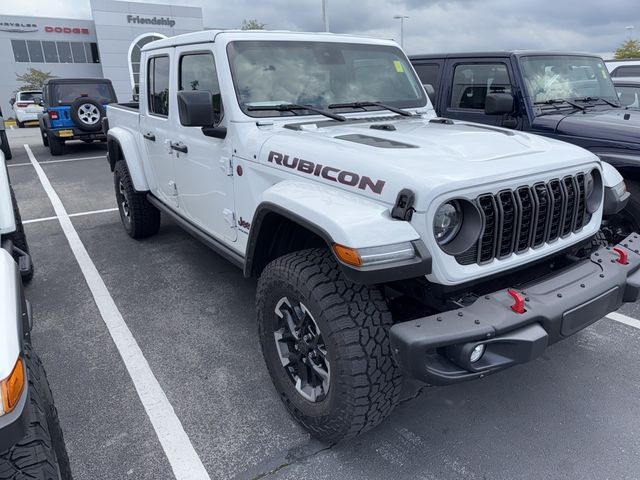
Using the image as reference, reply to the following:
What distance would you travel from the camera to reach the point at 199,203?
3850 millimetres

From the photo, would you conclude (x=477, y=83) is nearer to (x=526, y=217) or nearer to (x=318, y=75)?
(x=318, y=75)

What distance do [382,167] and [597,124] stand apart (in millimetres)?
3187

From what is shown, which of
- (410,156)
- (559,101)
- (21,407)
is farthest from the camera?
(559,101)

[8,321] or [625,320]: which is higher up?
[8,321]

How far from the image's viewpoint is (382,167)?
222 centimetres

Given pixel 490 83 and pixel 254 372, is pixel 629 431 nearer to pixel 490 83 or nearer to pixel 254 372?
pixel 254 372

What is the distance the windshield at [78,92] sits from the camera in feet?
39.8

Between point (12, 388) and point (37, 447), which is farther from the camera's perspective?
point (37, 447)

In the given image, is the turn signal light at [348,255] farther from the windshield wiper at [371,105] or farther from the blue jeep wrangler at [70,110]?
the blue jeep wrangler at [70,110]

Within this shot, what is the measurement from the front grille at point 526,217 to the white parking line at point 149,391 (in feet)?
5.28

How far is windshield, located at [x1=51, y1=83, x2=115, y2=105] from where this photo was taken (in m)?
12.1

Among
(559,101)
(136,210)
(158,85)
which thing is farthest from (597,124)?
(136,210)

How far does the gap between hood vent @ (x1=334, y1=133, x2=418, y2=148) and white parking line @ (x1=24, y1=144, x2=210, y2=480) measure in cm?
178

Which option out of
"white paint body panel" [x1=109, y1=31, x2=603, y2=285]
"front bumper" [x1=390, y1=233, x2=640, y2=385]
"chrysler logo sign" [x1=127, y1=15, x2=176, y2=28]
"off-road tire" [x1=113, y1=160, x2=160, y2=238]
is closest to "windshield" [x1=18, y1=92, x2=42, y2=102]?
"chrysler logo sign" [x1=127, y1=15, x2=176, y2=28]
